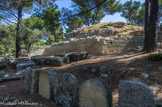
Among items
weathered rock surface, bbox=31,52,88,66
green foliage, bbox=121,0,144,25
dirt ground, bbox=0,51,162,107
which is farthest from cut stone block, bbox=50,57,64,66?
green foliage, bbox=121,0,144,25

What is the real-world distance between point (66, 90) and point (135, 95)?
55.3 inches

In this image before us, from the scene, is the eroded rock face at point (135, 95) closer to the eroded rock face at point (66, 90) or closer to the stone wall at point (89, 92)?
the stone wall at point (89, 92)

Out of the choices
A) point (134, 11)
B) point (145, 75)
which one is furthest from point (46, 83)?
point (134, 11)

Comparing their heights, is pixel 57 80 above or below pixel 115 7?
below

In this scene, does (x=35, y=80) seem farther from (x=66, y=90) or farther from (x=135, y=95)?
(x=135, y=95)

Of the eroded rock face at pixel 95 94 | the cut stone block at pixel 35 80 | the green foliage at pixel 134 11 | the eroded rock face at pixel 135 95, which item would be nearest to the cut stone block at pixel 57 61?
the cut stone block at pixel 35 80

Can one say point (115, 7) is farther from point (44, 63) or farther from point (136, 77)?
point (136, 77)

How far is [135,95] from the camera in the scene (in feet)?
5.95

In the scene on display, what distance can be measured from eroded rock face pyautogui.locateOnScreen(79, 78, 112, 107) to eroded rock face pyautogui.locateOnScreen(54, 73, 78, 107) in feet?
0.70

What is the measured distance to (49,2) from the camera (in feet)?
40.3

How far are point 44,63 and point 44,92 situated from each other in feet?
14.7

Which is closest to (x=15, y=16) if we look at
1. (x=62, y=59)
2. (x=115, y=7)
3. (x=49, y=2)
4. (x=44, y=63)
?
(x=49, y=2)

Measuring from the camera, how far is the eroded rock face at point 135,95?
1.73m

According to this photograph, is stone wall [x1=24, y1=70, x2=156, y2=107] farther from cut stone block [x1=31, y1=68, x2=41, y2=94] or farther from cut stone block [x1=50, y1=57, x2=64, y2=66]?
cut stone block [x1=50, y1=57, x2=64, y2=66]
